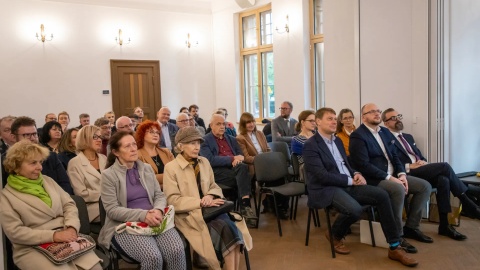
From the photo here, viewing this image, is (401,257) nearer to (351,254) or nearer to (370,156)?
(351,254)

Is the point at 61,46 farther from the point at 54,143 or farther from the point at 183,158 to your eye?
the point at 183,158

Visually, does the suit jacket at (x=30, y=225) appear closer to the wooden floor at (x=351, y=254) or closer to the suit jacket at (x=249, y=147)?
the wooden floor at (x=351, y=254)

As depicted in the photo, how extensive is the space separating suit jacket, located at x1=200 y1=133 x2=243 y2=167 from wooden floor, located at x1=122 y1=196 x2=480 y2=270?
0.85m

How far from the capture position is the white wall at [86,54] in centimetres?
Result: 905

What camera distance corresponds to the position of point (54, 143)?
435 centimetres

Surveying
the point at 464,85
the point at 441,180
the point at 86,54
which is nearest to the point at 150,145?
the point at 441,180

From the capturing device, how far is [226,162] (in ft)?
16.2

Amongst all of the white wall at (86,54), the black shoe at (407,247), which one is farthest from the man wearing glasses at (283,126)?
the white wall at (86,54)

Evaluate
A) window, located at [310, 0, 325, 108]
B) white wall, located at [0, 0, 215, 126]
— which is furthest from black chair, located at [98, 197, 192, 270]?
white wall, located at [0, 0, 215, 126]

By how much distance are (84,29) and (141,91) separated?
1.94m

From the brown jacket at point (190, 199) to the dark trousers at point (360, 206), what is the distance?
45.1 inches

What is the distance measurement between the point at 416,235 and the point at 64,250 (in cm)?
329

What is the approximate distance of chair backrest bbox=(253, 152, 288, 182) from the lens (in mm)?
4887

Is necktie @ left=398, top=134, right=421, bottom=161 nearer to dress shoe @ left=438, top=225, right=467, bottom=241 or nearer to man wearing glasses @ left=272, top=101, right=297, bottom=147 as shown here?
dress shoe @ left=438, top=225, right=467, bottom=241
